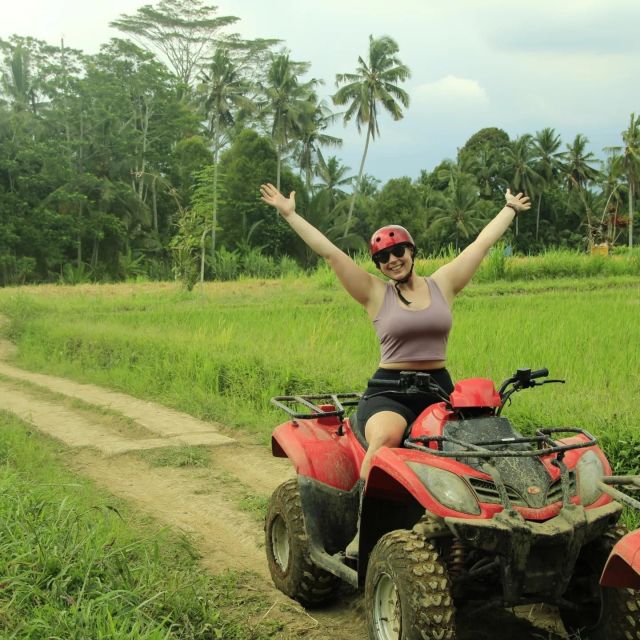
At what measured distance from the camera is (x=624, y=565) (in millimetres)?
2764

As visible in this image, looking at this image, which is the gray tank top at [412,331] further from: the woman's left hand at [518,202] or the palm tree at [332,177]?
the palm tree at [332,177]

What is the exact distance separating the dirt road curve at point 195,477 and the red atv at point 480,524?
1.23ft

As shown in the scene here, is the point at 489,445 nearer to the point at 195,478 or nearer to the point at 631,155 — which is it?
the point at 195,478

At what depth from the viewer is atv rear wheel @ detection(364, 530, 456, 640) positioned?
2955mm

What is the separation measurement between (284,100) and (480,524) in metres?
40.7

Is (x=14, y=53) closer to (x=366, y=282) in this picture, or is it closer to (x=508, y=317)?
(x=508, y=317)

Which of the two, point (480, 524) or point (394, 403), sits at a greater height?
point (394, 403)

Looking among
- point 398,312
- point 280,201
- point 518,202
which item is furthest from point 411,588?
point 518,202

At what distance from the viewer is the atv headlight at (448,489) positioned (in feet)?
9.71

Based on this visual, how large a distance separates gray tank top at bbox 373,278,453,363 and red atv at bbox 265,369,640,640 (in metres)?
0.22

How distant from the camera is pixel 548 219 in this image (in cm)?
5153

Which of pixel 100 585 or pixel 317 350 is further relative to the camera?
pixel 317 350

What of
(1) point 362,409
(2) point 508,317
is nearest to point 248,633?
(1) point 362,409

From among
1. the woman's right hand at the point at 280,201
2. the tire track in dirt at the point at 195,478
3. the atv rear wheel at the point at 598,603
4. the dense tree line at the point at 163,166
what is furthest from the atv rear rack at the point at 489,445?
the dense tree line at the point at 163,166
